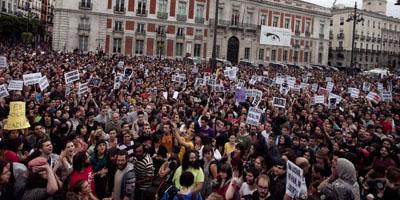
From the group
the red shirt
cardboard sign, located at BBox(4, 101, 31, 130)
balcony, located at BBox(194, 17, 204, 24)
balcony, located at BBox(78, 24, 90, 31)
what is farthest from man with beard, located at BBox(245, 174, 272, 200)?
balcony, located at BBox(194, 17, 204, 24)

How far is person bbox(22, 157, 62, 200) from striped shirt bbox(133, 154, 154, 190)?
141 cm

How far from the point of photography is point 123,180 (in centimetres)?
643

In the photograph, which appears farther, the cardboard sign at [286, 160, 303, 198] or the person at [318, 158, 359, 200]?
the person at [318, 158, 359, 200]

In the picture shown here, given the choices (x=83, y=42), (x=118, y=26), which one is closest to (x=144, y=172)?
(x=83, y=42)

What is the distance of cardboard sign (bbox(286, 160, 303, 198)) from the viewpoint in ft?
18.1

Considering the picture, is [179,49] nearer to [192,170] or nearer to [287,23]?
[287,23]

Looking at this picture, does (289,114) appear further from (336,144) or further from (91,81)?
(91,81)

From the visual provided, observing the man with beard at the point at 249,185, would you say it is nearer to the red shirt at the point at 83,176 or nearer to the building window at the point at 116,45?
the red shirt at the point at 83,176

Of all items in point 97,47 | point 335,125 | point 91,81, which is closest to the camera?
point 335,125

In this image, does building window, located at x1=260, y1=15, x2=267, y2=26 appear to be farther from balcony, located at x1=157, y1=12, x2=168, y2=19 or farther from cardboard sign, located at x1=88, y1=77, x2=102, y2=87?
cardboard sign, located at x1=88, y1=77, x2=102, y2=87

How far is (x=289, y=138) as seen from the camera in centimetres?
993

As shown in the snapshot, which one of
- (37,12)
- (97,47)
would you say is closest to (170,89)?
(97,47)

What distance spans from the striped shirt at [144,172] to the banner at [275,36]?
2196 inches

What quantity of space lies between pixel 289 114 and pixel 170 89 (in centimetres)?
551
